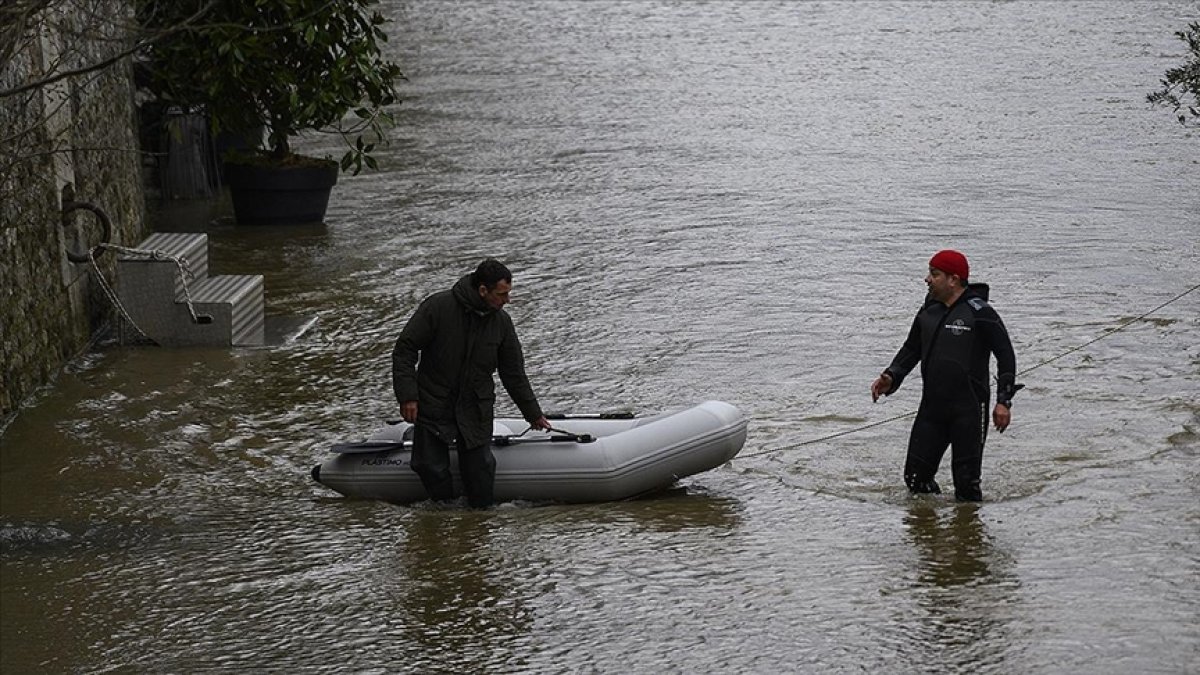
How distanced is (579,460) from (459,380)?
883mm

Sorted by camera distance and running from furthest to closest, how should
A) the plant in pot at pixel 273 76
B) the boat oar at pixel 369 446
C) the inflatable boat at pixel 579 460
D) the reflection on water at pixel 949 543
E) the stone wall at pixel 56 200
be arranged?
the plant in pot at pixel 273 76 → the stone wall at pixel 56 200 → the boat oar at pixel 369 446 → the inflatable boat at pixel 579 460 → the reflection on water at pixel 949 543

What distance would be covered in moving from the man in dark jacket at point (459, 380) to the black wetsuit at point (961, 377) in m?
2.34

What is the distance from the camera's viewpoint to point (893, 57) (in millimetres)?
30969

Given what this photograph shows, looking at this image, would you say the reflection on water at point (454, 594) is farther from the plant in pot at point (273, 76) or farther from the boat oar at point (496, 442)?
the plant in pot at point (273, 76)

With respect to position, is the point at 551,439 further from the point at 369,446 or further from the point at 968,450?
the point at 968,450

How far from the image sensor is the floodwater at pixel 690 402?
28.3 feet

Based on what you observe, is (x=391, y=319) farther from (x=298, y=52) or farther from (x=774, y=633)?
(x=774, y=633)

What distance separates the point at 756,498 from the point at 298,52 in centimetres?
999

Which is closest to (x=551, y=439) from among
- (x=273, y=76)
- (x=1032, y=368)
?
(x=1032, y=368)

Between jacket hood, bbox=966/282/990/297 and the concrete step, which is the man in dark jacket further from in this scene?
the concrete step

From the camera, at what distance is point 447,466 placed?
35.7 ft

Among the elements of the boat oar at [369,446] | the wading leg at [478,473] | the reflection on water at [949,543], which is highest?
the boat oar at [369,446]

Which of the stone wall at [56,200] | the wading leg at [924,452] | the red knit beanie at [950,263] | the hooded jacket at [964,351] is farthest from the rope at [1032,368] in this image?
the stone wall at [56,200]

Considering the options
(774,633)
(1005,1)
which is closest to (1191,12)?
(1005,1)
